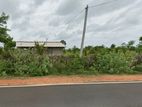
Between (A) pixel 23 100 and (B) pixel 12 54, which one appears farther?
(B) pixel 12 54

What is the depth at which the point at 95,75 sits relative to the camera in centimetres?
1812

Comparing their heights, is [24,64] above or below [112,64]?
below

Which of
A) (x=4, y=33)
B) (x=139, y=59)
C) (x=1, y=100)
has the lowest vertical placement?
(x=1, y=100)

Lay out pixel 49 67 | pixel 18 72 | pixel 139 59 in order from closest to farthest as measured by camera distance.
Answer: pixel 18 72 < pixel 49 67 < pixel 139 59

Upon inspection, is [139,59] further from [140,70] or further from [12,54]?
[12,54]

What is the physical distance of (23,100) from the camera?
31.9 feet

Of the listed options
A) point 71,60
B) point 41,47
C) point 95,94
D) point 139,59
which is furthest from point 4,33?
point 95,94

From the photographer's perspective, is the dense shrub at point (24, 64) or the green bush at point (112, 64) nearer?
the dense shrub at point (24, 64)

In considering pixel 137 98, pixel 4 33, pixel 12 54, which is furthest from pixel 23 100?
pixel 4 33

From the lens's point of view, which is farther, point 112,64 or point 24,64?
point 112,64

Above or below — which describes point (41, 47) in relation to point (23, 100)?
above

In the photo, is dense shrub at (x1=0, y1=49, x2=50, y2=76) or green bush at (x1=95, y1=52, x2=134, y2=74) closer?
dense shrub at (x1=0, y1=49, x2=50, y2=76)

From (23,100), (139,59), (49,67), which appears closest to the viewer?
(23,100)

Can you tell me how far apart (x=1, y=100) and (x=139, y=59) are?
579 inches
